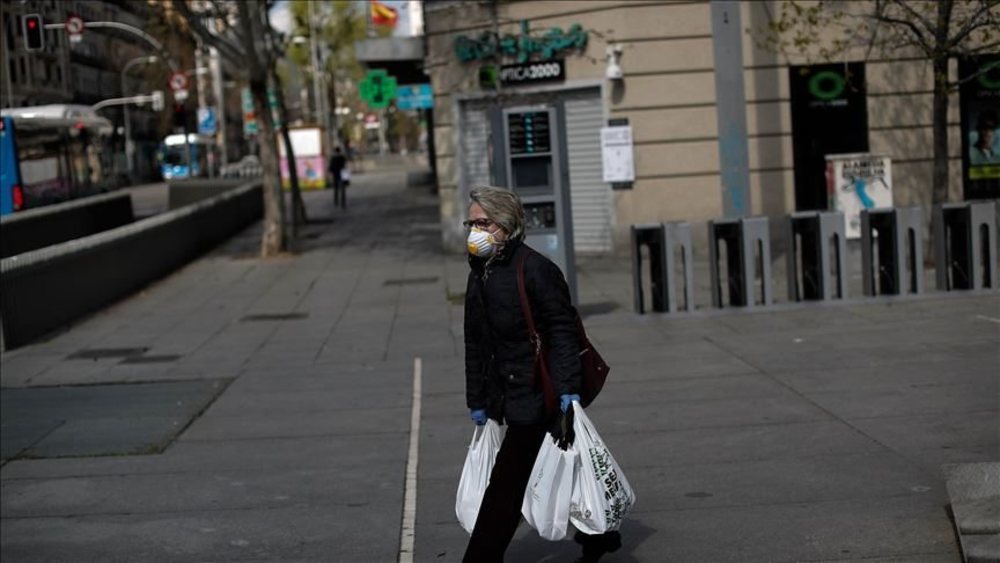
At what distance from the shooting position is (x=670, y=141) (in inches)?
858

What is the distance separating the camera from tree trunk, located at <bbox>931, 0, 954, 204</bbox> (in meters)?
16.0

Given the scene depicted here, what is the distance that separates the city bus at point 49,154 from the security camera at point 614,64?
16.6 metres

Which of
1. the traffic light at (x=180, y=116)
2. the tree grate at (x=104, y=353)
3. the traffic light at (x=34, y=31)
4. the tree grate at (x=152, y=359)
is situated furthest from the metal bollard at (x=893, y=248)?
the traffic light at (x=180, y=116)

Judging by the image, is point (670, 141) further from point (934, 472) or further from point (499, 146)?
point (934, 472)

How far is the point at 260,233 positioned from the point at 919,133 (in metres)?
16.9

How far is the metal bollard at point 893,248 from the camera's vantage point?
15.4 m

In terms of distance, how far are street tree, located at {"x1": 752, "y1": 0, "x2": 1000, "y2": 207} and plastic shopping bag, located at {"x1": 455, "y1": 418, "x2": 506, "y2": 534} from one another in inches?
381

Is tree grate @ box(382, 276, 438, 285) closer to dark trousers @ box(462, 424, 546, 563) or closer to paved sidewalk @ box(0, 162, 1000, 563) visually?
paved sidewalk @ box(0, 162, 1000, 563)

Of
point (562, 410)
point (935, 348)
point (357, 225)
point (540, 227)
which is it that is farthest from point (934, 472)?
point (357, 225)

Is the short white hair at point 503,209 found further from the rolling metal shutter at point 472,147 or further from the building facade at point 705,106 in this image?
the rolling metal shutter at point 472,147

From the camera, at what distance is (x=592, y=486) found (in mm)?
5746

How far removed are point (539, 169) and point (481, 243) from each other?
9.85 m

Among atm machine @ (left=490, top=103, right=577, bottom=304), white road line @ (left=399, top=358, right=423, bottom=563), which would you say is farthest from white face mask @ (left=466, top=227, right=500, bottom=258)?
atm machine @ (left=490, top=103, right=577, bottom=304)

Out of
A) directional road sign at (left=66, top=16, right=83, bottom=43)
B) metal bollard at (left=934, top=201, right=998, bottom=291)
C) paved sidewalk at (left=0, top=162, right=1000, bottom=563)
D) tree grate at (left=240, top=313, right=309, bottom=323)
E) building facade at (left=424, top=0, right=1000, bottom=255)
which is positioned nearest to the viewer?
paved sidewalk at (left=0, top=162, right=1000, bottom=563)
